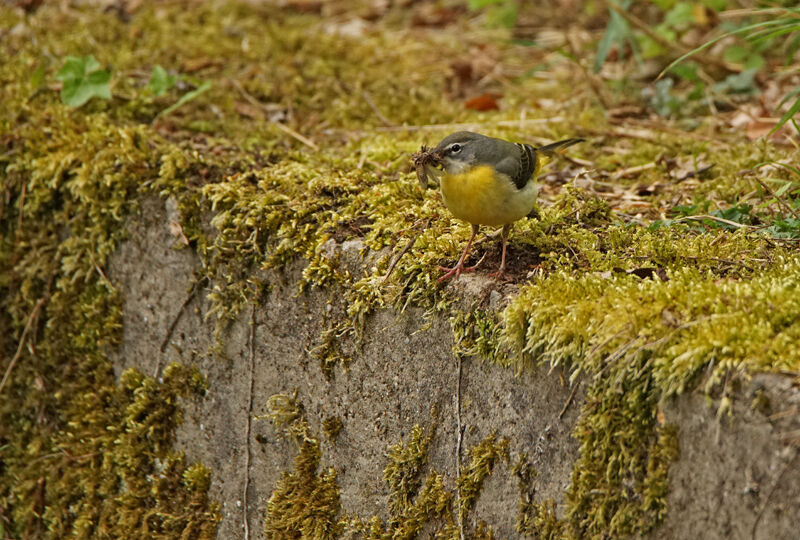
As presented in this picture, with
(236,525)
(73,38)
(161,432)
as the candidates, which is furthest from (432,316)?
(73,38)

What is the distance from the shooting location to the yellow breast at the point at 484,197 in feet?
11.5

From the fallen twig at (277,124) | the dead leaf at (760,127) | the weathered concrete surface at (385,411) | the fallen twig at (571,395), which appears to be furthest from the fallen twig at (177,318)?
the dead leaf at (760,127)

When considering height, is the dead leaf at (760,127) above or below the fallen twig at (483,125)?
above

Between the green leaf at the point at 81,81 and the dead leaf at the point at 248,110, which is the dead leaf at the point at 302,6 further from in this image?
the green leaf at the point at 81,81

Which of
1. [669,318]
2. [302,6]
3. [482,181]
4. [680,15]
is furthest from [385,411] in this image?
[302,6]

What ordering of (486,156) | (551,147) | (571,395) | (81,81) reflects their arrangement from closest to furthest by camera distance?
(571,395), (486,156), (551,147), (81,81)

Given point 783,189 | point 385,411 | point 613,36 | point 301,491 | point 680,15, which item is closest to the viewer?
point 385,411

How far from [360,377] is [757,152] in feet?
9.66

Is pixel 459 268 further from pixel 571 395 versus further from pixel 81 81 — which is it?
pixel 81 81

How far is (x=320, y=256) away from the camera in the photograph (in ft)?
13.3

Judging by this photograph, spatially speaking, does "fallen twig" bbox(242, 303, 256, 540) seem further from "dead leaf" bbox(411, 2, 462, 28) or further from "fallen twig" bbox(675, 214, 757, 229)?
"dead leaf" bbox(411, 2, 462, 28)

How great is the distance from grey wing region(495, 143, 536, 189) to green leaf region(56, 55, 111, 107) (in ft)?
10.9

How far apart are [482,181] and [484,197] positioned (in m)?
0.07

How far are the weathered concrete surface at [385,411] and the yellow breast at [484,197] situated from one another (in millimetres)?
309
